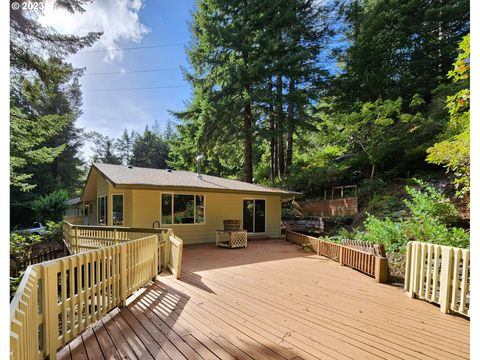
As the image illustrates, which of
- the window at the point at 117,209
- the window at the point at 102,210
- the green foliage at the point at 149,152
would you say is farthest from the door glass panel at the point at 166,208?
the green foliage at the point at 149,152

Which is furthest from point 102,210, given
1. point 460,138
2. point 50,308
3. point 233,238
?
point 460,138

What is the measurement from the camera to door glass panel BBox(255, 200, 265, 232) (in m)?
11.2

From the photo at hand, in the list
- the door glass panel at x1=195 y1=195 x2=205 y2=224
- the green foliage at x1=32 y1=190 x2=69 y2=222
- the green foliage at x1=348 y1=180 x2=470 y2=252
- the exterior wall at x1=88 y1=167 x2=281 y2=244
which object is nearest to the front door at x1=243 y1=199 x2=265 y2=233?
the exterior wall at x1=88 y1=167 x2=281 y2=244

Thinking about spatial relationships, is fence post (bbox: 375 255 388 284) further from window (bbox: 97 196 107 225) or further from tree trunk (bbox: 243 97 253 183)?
tree trunk (bbox: 243 97 253 183)

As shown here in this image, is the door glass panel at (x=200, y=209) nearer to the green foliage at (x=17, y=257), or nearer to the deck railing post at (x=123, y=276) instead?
the green foliage at (x=17, y=257)

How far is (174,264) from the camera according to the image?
5137 millimetres

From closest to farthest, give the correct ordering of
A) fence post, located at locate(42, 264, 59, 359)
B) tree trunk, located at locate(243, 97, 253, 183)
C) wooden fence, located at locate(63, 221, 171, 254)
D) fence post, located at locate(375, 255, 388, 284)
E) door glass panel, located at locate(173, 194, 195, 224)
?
fence post, located at locate(42, 264, 59, 359)
fence post, located at locate(375, 255, 388, 284)
wooden fence, located at locate(63, 221, 171, 254)
door glass panel, located at locate(173, 194, 195, 224)
tree trunk, located at locate(243, 97, 253, 183)

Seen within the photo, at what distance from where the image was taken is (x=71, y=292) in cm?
247

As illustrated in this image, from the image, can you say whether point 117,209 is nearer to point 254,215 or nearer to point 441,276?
point 254,215

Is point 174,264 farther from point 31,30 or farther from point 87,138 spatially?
point 87,138

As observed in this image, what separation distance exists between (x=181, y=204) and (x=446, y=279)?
7.78 metres

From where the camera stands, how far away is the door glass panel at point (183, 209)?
30.0 ft

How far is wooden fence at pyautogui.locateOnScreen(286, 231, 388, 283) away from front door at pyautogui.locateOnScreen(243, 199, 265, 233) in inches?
136
